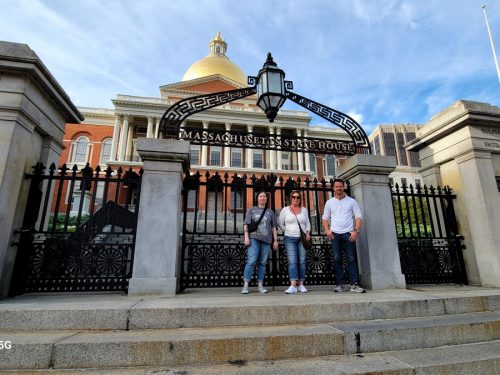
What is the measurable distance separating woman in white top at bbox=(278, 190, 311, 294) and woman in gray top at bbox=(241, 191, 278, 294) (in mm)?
232

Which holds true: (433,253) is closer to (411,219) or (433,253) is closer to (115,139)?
(411,219)

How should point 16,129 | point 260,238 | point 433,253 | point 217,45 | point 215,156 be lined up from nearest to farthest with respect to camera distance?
point 16,129
point 260,238
point 433,253
point 215,156
point 217,45

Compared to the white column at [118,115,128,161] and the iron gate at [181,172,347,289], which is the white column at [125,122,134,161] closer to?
the white column at [118,115,128,161]

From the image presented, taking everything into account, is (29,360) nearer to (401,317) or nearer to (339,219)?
(401,317)

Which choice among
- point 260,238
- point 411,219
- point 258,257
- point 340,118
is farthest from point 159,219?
point 411,219

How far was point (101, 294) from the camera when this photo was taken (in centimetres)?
457

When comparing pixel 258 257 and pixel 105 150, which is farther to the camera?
pixel 105 150

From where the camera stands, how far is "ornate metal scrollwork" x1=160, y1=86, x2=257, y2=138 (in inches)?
219

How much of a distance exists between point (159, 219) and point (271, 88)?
3.35m

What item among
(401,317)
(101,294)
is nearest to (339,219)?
(401,317)

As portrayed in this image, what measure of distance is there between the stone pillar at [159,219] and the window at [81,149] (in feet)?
143

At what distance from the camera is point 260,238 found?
16.4 feet

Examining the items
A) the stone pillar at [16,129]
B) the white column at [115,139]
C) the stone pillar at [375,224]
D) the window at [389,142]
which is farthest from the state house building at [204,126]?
the window at [389,142]

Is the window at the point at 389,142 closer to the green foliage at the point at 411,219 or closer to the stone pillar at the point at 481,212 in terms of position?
the green foliage at the point at 411,219
